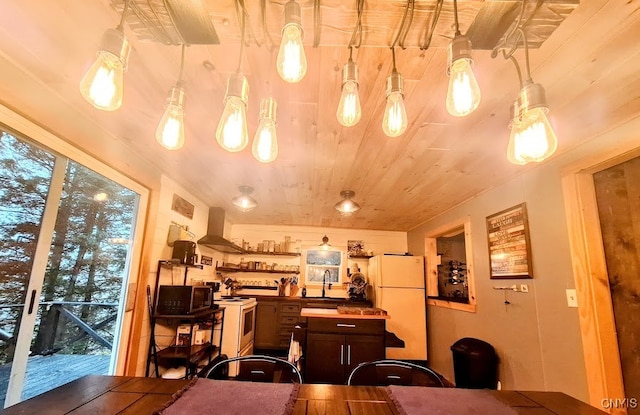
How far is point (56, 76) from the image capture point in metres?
1.60

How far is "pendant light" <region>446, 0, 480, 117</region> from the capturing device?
81 cm

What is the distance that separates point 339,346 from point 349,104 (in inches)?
109

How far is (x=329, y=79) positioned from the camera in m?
1.50

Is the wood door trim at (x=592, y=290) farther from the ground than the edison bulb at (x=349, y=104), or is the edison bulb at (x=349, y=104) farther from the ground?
the edison bulb at (x=349, y=104)

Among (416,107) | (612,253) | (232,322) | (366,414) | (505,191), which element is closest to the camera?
(366,414)

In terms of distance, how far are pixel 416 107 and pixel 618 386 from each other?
2220 mm

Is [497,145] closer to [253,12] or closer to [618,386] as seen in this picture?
[618,386]

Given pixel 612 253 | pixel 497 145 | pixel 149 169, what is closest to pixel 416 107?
pixel 497 145

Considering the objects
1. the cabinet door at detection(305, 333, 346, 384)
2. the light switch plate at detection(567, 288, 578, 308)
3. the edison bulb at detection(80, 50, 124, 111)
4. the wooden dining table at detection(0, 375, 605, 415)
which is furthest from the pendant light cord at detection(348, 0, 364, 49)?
the cabinet door at detection(305, 333, 346, 384)

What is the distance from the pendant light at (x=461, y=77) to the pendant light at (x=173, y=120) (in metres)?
0.83

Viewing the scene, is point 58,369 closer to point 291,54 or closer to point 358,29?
point 291,54

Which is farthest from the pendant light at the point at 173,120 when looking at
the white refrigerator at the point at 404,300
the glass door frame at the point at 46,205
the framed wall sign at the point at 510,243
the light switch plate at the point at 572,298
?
the white refrigerator at the point at 404,300

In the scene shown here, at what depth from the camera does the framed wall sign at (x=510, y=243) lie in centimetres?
270

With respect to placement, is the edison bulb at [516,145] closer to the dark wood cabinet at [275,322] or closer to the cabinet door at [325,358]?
the cabinet door at [325,358]
